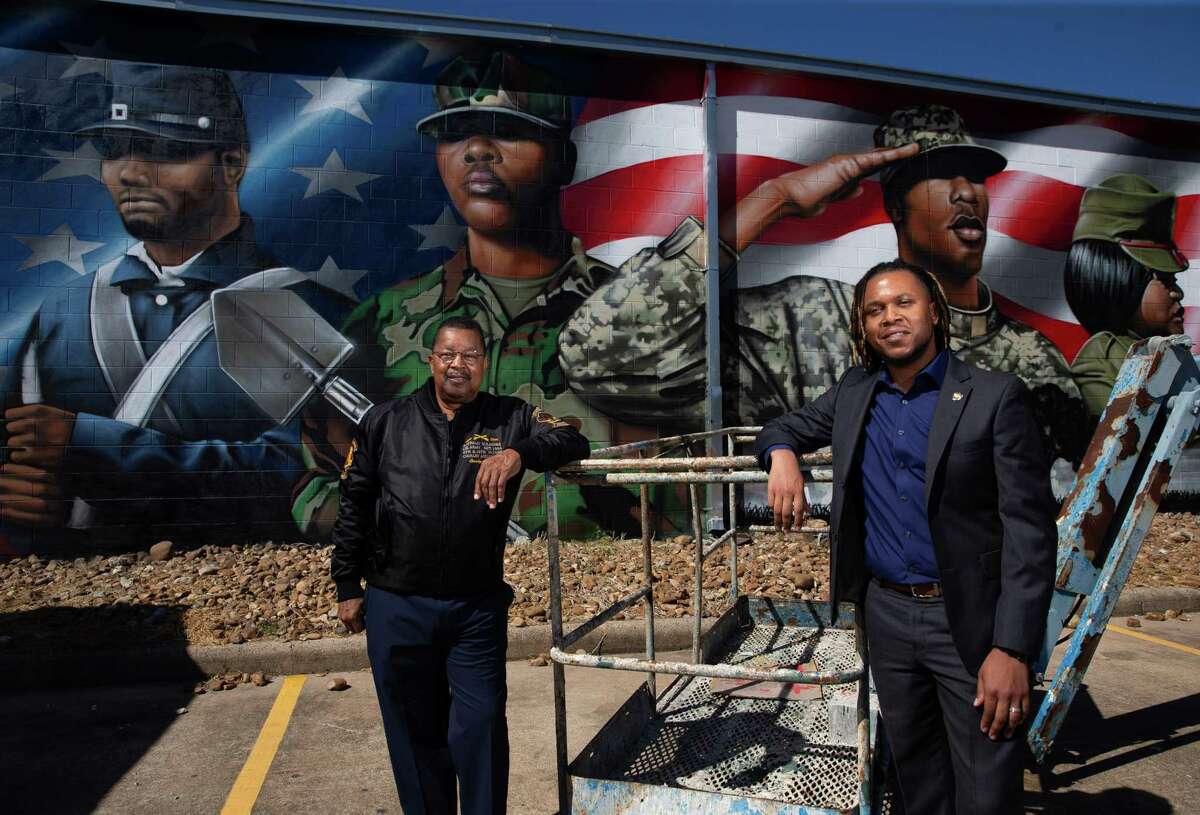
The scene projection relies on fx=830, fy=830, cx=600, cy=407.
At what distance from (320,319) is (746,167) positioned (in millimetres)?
5140

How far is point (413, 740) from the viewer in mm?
2883

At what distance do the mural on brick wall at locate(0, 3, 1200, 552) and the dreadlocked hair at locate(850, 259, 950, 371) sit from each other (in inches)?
260

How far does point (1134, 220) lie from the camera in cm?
1122

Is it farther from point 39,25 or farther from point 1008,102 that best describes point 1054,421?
point 39,25

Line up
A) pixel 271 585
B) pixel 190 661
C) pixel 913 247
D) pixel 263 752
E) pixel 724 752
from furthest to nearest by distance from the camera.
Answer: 1. pixel 913 247
2. pixel 271 585
3. pixel 190 661
4. pixel 263 752
5. pixel 724 752

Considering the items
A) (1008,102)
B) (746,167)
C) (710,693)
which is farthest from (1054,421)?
(710,693)

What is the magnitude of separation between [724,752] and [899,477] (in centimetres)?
177

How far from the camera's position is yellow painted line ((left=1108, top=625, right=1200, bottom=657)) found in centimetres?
597

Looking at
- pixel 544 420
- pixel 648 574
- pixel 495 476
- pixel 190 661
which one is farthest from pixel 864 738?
pixel 190 661

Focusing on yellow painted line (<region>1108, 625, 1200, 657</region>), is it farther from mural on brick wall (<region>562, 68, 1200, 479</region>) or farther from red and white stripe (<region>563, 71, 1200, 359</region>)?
red and white stripe (<region>563, 71, 1200, 359</region>)

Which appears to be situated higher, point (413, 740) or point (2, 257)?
point (2, 257)

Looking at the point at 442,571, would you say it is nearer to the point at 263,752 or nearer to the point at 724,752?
the point at 724,752

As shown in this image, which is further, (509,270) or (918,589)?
(509,270)

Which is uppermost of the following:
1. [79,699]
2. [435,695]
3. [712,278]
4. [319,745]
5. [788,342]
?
[712,278]
